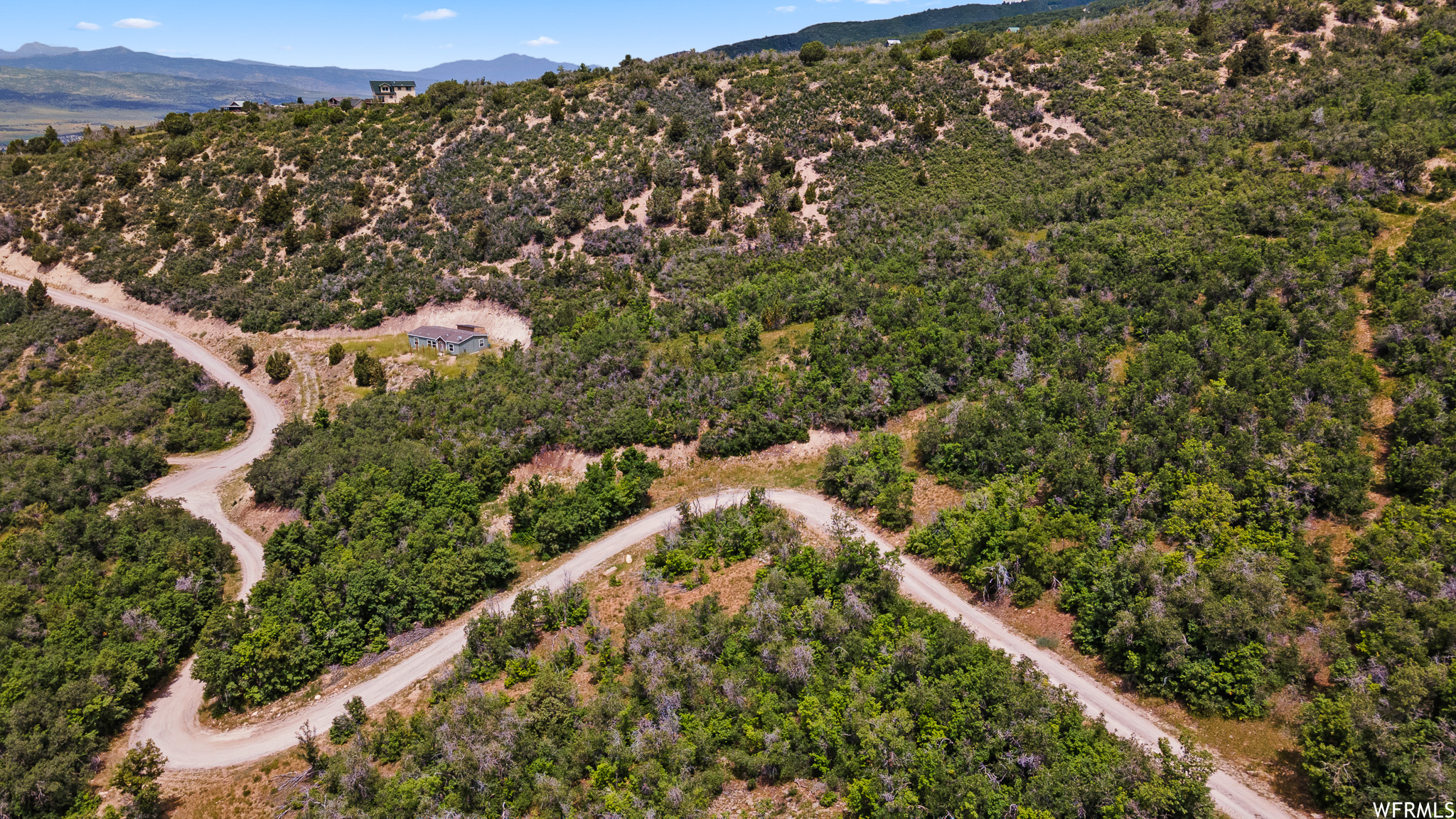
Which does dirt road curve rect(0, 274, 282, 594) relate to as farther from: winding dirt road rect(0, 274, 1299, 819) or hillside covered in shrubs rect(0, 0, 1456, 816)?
hillside covered in shrubs rect(0, 0, 1456, 816)

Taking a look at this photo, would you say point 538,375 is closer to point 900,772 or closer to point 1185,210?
point 900,772

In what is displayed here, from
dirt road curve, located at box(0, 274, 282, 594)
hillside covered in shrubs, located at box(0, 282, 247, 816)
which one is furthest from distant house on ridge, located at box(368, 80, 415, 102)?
hillside covered in shrubs, located at box(0, 282, 247, 816)

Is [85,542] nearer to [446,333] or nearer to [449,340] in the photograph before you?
[449,340]

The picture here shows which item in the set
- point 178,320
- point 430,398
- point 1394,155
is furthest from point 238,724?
point 1394,155

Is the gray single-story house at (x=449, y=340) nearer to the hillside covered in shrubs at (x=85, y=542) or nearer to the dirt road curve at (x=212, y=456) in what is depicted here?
the dirt road curve at (x=212, y=456)

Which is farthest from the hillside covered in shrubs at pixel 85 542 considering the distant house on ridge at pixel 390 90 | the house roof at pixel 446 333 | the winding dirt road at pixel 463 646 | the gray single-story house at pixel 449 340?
the distant house on ridge at pixel 390 90

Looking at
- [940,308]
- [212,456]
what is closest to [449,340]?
[212,456]
